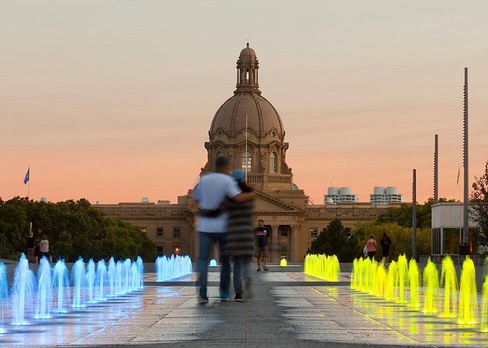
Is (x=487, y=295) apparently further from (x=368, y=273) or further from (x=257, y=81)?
(x=257, y=81)

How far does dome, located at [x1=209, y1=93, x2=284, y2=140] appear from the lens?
603ft

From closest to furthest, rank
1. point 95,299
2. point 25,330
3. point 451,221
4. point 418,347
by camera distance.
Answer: point 418,347, point 25,330, point 95,299, point 451,221

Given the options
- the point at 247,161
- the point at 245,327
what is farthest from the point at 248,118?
the point at 245,327

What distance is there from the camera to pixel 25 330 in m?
15.3

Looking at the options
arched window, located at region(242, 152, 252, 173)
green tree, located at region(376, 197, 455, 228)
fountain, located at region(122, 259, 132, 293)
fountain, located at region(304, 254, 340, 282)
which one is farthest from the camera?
arched window, located at region(242, 152, 252, 173)

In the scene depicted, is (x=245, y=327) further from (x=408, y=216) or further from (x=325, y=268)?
(x=408, y=216)

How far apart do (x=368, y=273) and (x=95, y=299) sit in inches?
496

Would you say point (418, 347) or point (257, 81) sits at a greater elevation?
point (257, 81)

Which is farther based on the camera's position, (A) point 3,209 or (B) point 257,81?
(B) point 257,81

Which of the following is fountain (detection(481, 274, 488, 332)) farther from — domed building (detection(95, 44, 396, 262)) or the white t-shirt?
domed building (detection(95, 44, 396, 262))

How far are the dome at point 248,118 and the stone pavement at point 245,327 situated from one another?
531 feet

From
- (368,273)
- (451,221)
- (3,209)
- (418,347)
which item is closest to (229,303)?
(418,347)

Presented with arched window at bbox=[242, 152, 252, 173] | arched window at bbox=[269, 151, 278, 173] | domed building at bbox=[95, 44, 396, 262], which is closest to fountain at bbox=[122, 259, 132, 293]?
domed building at bbox=[95, 44, 396, 262]

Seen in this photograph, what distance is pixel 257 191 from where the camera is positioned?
173 metres
